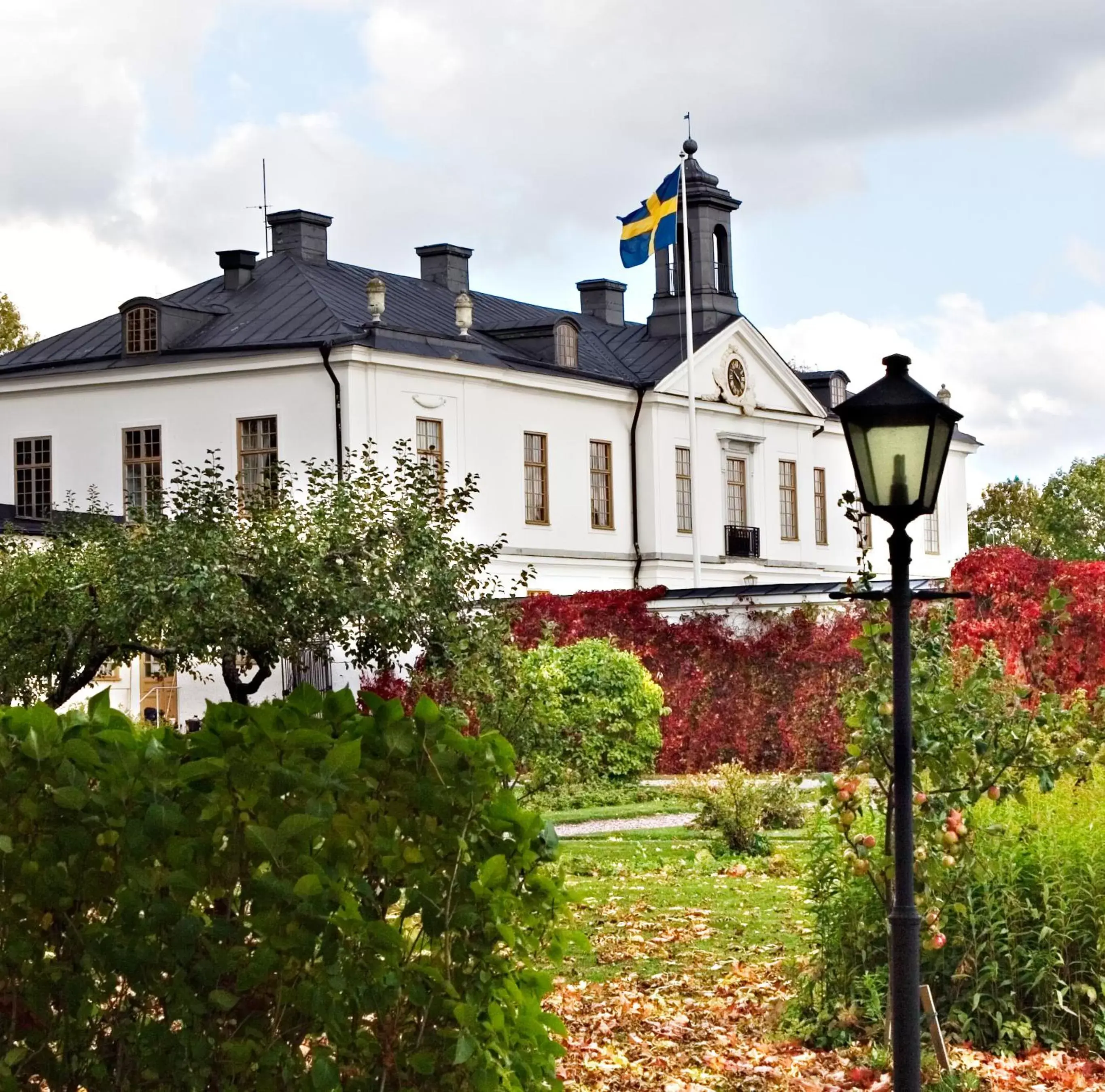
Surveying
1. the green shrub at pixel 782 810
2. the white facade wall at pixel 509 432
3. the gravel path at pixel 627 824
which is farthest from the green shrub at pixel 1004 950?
the white facade wall at pixel 509 432

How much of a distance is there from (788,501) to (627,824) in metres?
26.3

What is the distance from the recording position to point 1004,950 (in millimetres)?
7609

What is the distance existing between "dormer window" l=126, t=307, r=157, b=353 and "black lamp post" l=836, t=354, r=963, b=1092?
3102cm

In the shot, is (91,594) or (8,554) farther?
(8,554)

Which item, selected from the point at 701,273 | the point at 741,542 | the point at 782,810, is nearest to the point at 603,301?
the point at 701,273

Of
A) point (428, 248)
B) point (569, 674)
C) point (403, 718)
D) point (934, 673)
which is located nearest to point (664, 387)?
point (428, 248)

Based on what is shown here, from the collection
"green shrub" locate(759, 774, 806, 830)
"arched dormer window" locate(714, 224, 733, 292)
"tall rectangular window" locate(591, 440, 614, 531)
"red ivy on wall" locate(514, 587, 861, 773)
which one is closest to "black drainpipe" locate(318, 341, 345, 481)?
"tall rectangular window" locate(591, 440, 614, 531)

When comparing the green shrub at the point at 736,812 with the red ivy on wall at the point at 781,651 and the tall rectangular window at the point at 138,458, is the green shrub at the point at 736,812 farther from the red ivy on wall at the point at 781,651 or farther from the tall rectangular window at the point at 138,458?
the tall rectangular window at the point at 138,458

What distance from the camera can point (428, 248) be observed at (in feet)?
139

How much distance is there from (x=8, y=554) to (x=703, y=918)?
10.1m

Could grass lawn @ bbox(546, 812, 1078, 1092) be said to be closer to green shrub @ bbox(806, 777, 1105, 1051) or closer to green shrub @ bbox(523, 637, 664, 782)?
green shrub @ bbox(806, 777, 1105, 1051)

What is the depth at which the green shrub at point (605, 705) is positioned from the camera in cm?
2355

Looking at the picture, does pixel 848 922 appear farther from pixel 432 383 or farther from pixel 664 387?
pixel 664 387

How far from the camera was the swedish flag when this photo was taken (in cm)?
3594
